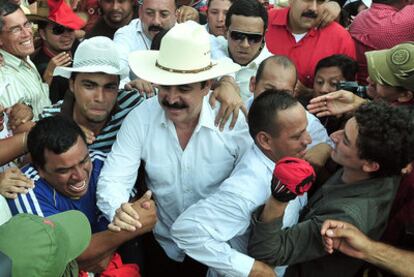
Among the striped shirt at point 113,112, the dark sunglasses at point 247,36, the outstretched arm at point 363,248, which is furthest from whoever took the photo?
the dark sunglasses at point 247,36

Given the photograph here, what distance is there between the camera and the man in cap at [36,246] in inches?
73.2

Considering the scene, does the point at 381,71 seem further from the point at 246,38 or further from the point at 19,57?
the point at 19,57

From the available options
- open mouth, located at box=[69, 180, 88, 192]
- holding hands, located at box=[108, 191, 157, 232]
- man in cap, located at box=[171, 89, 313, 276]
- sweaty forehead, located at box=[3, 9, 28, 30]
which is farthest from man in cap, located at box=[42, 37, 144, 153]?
man in cap, located at box=[171, 89, 313, 276]

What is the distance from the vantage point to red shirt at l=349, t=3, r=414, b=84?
3.99 m

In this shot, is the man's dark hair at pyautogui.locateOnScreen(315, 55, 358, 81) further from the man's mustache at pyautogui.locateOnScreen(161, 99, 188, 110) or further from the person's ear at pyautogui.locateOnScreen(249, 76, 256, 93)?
the man's mustache at pyautogui.locateOnScreen(161, 99, 188, 110)

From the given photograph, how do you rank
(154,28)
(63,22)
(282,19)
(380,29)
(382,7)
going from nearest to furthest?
(380,29) → (382,7) → (282,19) → (63,22) → (154,28)

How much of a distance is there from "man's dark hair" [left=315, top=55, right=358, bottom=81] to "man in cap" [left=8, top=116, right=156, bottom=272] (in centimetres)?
185

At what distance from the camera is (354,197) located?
2525mm

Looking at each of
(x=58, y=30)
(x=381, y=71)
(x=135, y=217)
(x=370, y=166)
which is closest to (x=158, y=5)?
(x=58, y=30)

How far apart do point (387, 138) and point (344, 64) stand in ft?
5.13

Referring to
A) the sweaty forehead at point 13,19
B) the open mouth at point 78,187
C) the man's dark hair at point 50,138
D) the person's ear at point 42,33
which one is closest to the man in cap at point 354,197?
the open mouth at point 78,187

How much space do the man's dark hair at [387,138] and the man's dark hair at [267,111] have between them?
0.44 metres

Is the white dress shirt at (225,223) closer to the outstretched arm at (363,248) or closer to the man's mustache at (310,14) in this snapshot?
the outstretched arm at (363,248)

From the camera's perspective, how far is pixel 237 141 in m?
3.13
